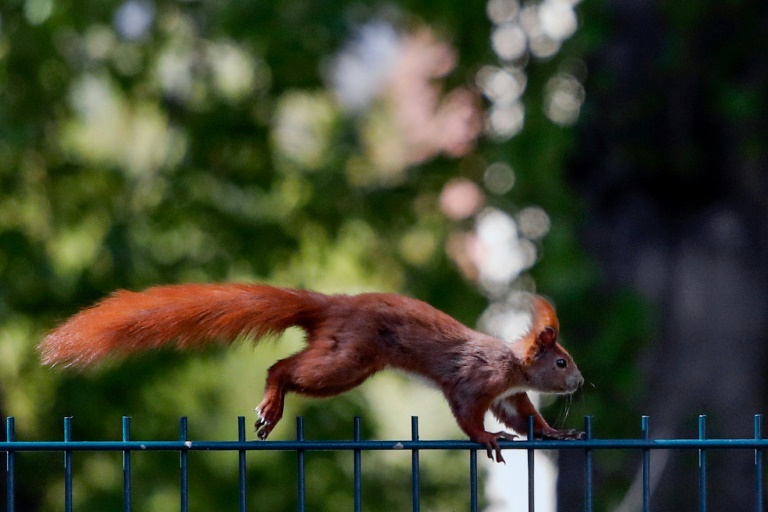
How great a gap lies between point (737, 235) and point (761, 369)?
2.49ft

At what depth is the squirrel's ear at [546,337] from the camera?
3113mm

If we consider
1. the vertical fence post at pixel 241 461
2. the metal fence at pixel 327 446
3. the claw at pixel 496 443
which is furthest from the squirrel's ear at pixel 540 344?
the vertical fence post at pixel 241 461

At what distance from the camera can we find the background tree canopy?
604 centimetres

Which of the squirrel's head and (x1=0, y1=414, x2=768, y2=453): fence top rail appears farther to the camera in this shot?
the squirrel's head

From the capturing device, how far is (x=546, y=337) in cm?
313

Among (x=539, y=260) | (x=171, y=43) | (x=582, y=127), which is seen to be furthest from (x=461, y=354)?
(x=171, y=43)

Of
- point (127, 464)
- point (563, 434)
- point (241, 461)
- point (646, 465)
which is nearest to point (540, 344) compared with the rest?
point (563, 434)

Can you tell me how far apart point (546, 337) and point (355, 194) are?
343cm

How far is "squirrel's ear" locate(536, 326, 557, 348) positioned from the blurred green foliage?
279cm

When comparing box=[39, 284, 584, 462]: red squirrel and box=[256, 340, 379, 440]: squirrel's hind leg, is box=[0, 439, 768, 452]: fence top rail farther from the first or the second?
box=[256, 340, 379, 440]: squirrel's hind leg

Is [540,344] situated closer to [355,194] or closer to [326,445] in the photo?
[326,445]

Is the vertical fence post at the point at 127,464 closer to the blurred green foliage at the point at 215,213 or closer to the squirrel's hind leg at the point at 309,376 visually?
the squirrel's hind leg at the point at 309,376

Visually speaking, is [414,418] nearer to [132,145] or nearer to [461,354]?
[461,354]

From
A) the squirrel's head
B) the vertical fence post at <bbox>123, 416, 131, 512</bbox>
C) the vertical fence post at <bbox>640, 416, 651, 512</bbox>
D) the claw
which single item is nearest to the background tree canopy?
the squirrel's head
